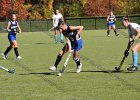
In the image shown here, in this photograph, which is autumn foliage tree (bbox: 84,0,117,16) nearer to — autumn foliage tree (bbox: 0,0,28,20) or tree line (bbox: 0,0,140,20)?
tree line (bbox: 0,0,140,20)

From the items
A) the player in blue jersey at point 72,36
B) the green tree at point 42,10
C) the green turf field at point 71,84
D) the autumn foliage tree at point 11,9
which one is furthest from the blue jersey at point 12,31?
the green tree at point 42,10

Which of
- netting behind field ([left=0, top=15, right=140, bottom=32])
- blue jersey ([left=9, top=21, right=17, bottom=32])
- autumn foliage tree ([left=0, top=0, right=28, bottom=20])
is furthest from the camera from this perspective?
autumn foliage tree ([left=0, top=0, right=28, bottom=20])

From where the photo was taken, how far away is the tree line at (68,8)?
202 feet

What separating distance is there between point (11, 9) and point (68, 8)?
8709 mm

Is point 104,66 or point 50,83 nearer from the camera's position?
point 50,83

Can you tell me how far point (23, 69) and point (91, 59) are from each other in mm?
3686

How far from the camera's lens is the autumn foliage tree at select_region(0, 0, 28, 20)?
199 feet

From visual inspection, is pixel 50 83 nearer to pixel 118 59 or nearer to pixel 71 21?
pixel 118 59

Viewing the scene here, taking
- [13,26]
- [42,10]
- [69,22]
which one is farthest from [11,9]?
[13,26]

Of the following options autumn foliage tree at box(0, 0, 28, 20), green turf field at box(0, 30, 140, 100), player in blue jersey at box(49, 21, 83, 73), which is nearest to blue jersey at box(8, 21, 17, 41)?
green turf field at box(0, 30, 140, 100)

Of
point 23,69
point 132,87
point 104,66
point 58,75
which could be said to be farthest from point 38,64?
point 132,87

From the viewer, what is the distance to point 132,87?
10.6 meters

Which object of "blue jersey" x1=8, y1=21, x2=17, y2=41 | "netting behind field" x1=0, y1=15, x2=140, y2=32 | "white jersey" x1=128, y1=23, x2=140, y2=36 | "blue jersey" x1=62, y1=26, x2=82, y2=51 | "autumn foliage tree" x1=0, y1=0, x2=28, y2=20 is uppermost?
"white jersey" x1=128, y1=23, x2=140, y2=36

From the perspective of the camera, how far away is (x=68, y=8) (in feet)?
213
